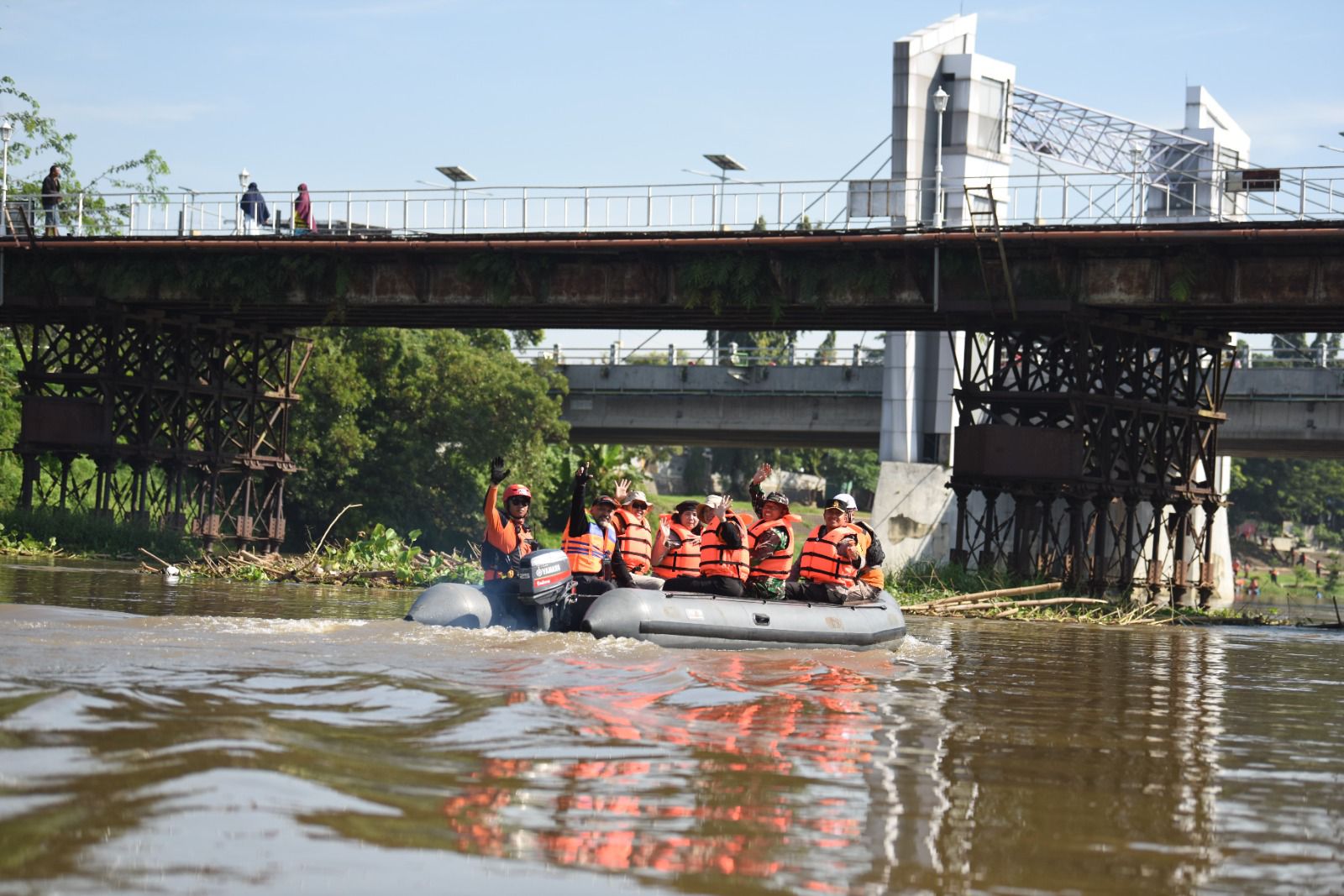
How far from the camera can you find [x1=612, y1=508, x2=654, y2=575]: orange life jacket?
18.9 metres

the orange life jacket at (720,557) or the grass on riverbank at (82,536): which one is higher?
the orange life jacket at (720,557)

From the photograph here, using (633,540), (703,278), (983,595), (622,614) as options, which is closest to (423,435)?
(703,278)

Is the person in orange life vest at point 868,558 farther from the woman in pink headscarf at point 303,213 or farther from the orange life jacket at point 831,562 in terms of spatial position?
the woman in pink headscarf at point 303,213

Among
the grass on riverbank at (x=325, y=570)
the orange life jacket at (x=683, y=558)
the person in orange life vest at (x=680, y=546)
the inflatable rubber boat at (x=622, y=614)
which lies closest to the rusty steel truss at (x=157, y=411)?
the grass on riverbank at (x=325, y=570)

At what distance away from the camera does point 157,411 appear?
4062 cm

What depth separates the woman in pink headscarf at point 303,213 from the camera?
37781 millimetres

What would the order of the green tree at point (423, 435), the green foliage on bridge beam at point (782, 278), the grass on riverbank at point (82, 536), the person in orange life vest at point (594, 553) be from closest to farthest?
the person in orange life vest at point (594, 553), the green foliage on bridge beam at point (782, 278), the grass on riverbank at point (82, 536), the green tree at point (423, 435)

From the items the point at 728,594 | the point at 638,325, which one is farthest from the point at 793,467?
the point at 728,594

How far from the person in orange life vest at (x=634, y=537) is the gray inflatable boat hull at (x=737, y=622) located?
112cm

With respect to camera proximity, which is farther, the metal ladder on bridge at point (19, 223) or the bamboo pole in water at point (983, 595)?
the metal ladder on bridge at point (19, 223)

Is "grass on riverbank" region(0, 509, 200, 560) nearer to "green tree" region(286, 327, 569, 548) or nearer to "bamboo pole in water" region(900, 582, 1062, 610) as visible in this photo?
"green tree" region(286, 327, 569, 548)

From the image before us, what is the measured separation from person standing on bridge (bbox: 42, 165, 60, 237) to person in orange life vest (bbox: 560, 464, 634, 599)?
2393 centimetres

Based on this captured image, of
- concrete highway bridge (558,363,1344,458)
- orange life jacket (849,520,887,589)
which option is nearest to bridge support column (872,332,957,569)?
concrete highway bridge (558,363,1344,458)

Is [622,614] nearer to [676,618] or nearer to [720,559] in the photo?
[676,618]
